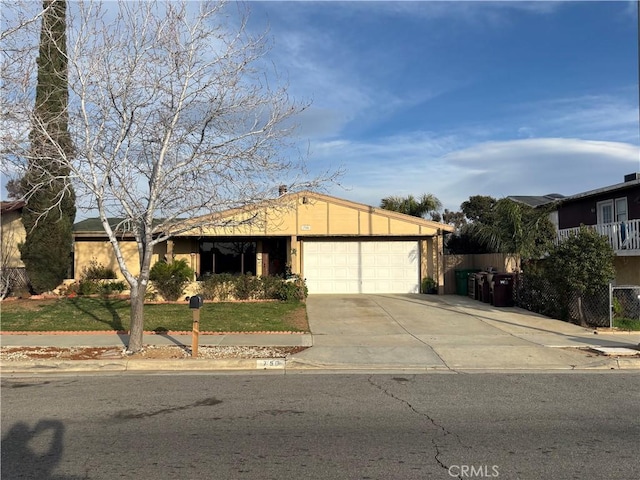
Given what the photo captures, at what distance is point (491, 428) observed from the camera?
5.87 metres

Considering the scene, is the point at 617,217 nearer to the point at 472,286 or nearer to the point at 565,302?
the point at 472,286

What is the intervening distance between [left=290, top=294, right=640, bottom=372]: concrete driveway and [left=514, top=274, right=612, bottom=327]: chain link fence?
1.58 feet

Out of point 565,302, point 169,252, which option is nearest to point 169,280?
point 169,252

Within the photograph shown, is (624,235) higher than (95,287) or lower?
higher

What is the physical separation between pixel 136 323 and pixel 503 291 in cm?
1235

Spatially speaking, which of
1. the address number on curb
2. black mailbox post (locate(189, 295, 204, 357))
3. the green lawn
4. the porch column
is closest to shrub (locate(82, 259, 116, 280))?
the porch column

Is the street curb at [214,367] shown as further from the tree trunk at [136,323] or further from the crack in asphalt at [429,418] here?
the crack in asphalt at [429,418]

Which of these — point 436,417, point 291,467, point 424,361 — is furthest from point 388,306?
point 291,467

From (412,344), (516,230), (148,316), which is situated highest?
(516,230)

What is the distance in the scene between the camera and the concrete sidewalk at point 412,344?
9.52 meters

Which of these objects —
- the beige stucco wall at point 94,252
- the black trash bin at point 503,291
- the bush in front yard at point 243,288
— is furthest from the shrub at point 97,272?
the black trash bin at point 503,291

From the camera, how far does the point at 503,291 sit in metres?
17.6

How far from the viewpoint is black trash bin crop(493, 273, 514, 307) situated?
1758 centimetres

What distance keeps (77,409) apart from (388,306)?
12359 millimetres
